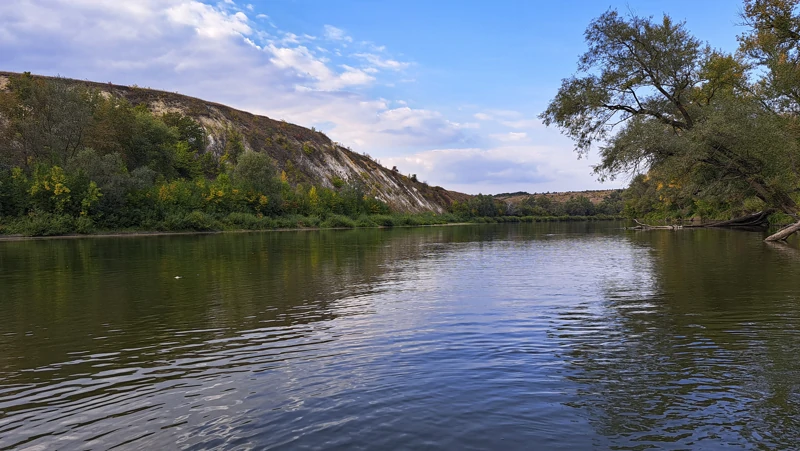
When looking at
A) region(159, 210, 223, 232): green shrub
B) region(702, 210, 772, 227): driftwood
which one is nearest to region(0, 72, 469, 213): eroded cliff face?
region(159, 210, 223, 232): green shrub

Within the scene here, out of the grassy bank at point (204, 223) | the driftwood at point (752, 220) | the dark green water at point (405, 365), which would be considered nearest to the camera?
the dark green water at point (405, 365)

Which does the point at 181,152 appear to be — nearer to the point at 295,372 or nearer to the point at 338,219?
the point at 338,219

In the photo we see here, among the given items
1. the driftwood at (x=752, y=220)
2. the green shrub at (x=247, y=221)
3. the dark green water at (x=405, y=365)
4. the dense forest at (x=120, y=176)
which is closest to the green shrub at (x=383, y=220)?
the dense forest at (x=120, y=176)

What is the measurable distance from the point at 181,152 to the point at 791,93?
297 ft

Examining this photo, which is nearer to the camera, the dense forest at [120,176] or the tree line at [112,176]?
the tree line at [112,176]

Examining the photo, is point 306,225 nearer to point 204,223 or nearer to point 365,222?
point 365,222

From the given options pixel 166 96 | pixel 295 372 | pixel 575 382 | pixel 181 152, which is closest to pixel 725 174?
pixel 575 382

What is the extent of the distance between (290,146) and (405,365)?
121 meters

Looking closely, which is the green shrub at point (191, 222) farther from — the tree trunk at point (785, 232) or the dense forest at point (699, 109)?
the tree trunk at point (785, 232)

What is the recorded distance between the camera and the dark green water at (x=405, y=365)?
6008 mm

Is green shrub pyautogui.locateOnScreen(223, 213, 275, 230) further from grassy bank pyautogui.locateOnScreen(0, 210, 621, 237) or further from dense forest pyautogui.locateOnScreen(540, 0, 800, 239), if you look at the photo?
dense forest pyautogui.locateOnScreen(540, 0, 800, 239)

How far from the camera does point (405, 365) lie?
870cm

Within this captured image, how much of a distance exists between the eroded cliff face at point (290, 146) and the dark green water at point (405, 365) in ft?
328

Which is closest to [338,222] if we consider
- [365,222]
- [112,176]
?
[365,222]
